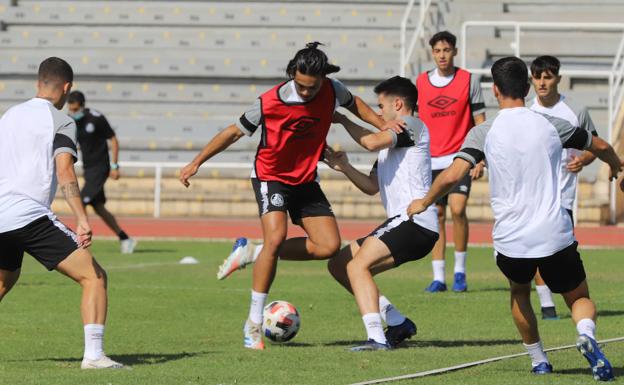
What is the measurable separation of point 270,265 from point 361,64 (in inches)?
729

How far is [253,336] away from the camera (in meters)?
9.74

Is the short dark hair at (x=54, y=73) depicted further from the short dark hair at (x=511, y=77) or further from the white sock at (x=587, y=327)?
the white sock at (x=587, y=327)

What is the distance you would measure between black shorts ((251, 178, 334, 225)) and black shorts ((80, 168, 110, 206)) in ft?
31.3

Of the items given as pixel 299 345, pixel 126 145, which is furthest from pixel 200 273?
pixel 126 145

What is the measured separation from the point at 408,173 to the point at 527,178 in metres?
2.14

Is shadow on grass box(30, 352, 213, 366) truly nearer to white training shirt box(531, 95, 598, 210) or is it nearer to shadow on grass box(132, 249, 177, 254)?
white training shirt box(531, 95, 598, 210)

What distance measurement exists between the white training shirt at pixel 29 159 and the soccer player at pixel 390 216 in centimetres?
224

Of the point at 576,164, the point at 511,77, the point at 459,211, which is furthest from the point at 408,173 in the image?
the point at 459,211

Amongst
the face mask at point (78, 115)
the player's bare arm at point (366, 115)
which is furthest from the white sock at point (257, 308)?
the face mask at point (78, 115)

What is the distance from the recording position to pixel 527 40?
2744 centimetres

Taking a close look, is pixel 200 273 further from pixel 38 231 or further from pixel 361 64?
pixel 361 64

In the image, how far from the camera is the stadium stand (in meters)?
26.9

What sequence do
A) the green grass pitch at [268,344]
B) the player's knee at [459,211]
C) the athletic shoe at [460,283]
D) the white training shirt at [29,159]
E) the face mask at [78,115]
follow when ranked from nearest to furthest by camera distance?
the green grass pitch at [268,344], the white training shirt at [29,159], the athletic shoe at [460,283], the player's knee at [459,211], the face mask at [78,115]

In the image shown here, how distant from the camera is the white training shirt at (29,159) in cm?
831
